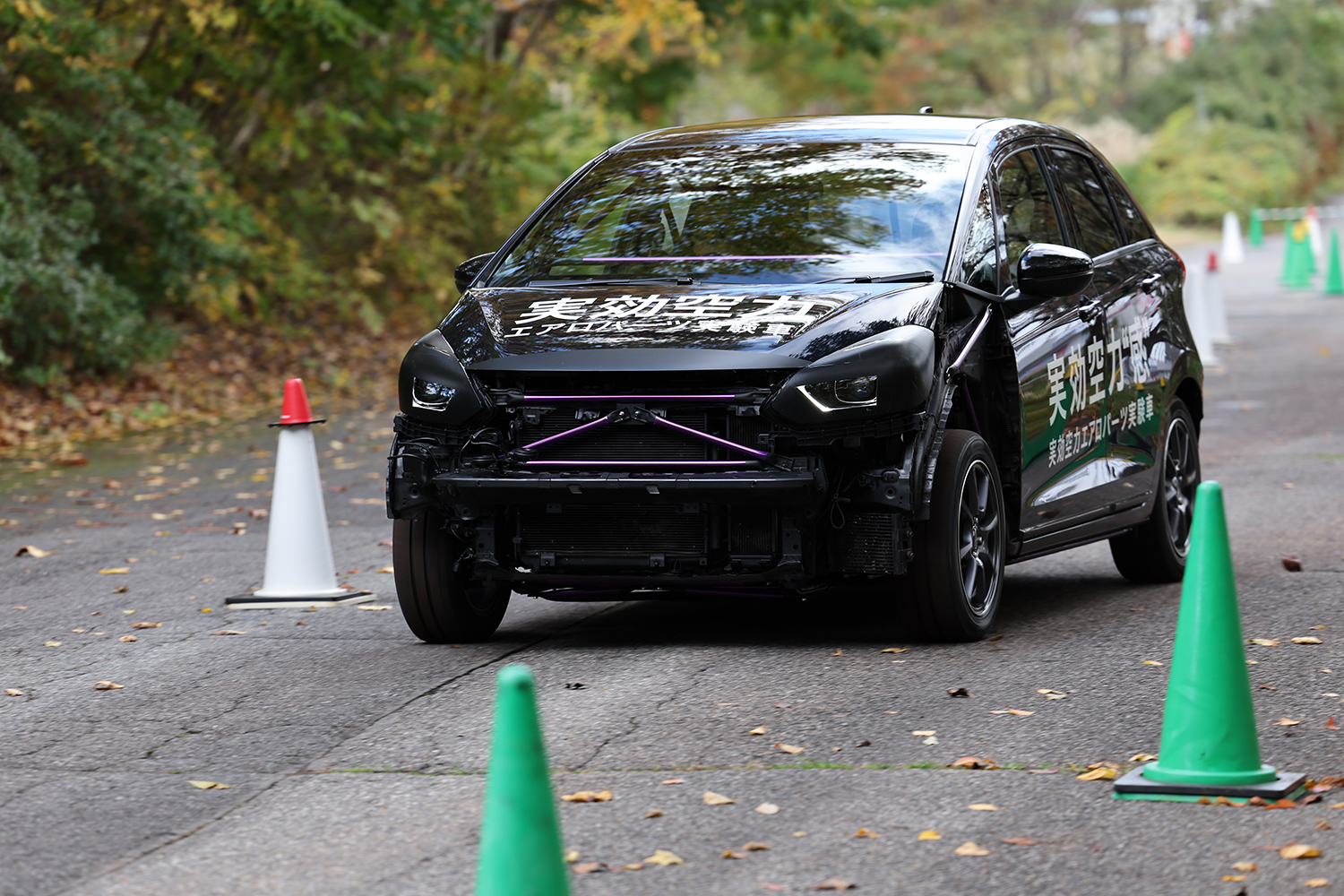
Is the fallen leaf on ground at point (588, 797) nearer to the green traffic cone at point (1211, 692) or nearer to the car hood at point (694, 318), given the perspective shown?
the green traffic cone at point (1211, 692)

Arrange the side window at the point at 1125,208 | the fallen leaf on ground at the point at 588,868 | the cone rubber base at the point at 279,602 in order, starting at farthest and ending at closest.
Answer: the side window at the point at 1125,208, the cone rubber base at the point at 279,602, the fallen leaf on ground at the point at 588,868

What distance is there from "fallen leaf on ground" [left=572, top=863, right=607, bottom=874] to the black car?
2.04 meters

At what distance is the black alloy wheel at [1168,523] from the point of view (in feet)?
27.8

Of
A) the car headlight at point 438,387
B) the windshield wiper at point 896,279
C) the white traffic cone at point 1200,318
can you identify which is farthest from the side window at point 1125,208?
the white traffic cone at point 1200,318

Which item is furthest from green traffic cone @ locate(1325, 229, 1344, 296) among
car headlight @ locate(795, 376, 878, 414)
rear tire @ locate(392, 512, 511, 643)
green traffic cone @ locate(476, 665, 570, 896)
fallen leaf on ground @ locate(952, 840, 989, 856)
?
green traffic cone @ locate(476, 665, 570, 896)

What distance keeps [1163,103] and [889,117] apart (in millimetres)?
59953

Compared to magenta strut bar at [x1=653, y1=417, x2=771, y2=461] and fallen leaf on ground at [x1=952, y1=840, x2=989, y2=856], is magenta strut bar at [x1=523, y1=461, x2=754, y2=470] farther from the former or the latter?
fallen leaf on ground at [x1=952, y1=840, x2=989, y2=856]

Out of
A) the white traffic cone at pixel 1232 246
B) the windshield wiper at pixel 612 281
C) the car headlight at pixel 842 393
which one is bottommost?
the white traffic cone at pixel 1232 246

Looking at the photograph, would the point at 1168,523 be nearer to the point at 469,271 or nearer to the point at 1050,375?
the point at 1050,375

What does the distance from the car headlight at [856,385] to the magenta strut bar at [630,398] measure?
0.55ft

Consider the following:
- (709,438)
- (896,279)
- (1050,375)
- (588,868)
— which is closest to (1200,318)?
(1050,375)

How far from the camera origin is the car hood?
6.35 metres

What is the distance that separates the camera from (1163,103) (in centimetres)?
6531

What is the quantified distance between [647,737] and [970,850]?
1.34 metres
